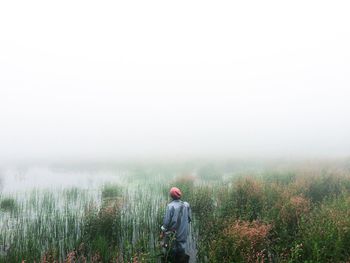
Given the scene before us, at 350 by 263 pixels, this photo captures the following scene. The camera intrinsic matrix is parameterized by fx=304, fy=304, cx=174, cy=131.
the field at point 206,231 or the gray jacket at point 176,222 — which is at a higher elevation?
the gray jacket at point 176,222

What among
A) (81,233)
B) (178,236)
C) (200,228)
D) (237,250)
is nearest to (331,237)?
(237,250)

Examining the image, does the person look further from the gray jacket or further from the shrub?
the shrub

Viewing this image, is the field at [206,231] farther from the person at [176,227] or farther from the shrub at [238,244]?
the person at [176,227]

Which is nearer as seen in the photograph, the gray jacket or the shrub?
the shrub

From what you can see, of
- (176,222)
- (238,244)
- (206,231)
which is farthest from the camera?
(206,231)

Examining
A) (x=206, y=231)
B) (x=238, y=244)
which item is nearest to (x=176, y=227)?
(x=238, y=244)

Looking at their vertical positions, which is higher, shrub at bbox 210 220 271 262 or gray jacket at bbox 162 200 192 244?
gray jacket at bbox 162 200 192 244

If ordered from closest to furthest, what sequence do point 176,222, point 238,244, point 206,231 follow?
1. point 238,244
2. point 176,222
3. point 206,231

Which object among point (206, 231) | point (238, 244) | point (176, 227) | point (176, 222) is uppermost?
point (176, 222)

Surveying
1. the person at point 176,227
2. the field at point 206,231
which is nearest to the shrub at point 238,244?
the field at point 206,231

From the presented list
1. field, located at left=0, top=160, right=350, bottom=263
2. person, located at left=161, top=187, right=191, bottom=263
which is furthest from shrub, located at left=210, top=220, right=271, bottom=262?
person, located at left=161, top=187, right=191, bottom=263

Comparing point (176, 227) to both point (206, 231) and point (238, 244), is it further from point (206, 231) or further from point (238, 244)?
point (206, 231)

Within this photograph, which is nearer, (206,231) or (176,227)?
(176,227)

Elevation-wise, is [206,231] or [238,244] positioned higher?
[238,244]
